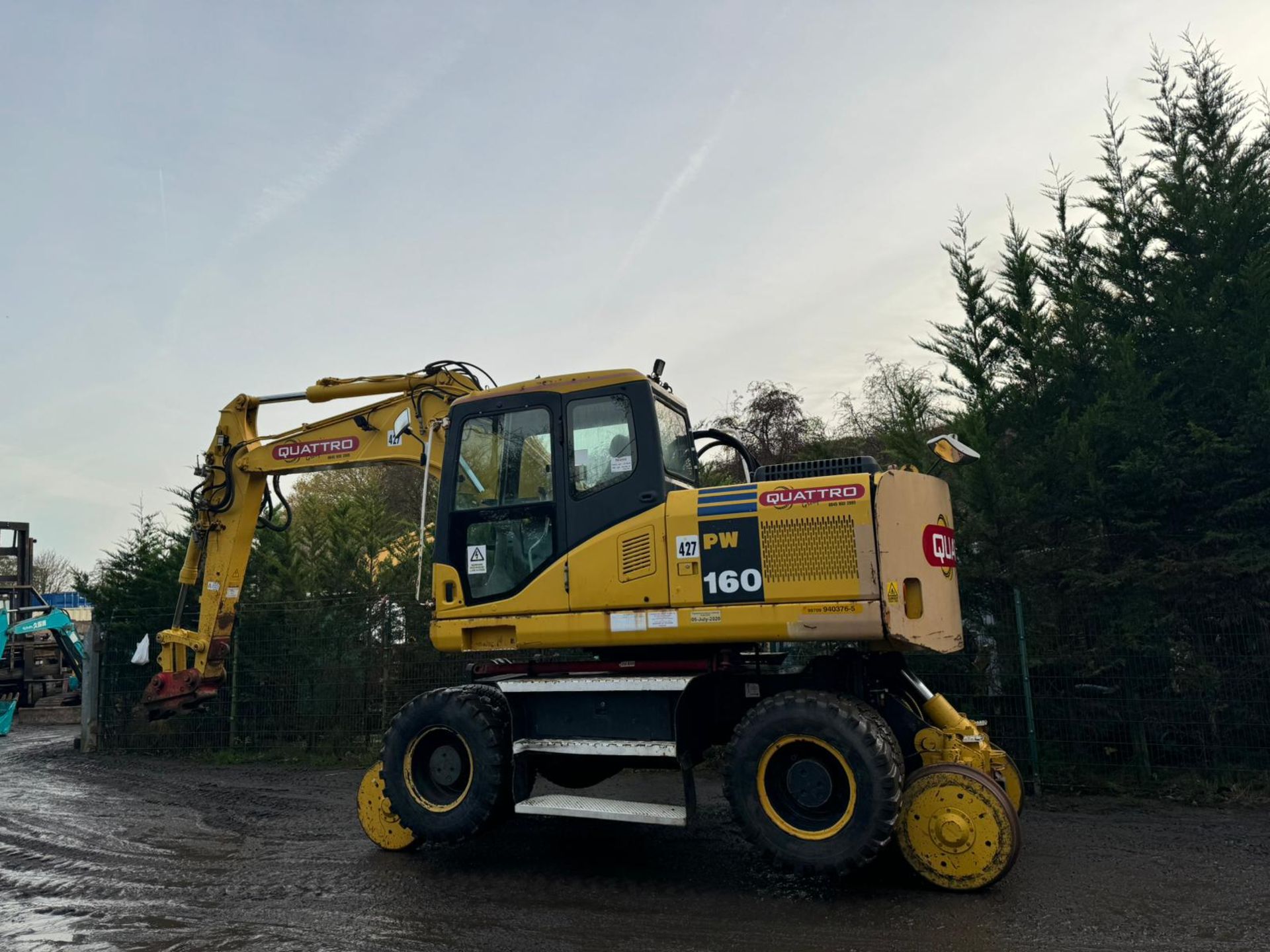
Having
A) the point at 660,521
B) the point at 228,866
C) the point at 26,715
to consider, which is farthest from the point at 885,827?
the point at 26,715

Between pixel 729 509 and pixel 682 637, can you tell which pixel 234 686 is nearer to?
pixel 682 637

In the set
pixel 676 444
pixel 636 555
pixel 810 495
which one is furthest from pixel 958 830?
pixel 676 444

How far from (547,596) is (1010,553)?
4.74m

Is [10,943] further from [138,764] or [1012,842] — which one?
[138,764]

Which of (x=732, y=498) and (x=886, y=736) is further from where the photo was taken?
(x=732, y=498)

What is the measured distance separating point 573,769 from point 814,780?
2417 mm

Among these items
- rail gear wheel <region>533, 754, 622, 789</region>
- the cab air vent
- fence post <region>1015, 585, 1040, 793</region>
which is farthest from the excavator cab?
fence post <region>1015, 585, 1040, 793</region>

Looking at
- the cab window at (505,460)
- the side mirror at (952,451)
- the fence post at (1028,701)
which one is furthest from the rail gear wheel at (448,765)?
the fence post at (1028,701)

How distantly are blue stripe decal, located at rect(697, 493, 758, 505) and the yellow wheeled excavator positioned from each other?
1 centimetres

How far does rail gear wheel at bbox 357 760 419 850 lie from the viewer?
638 centimetres

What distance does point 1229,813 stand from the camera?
23.0 feet

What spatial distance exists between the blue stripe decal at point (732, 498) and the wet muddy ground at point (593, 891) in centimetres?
231

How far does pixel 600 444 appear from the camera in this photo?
621 cm

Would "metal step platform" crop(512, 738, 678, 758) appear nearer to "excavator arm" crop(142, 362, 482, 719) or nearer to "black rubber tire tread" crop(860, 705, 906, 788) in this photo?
"black rubber tire tread" crop(860, 705, 906, 788)
